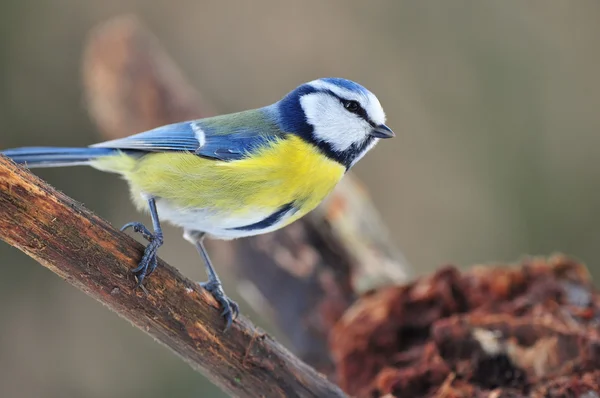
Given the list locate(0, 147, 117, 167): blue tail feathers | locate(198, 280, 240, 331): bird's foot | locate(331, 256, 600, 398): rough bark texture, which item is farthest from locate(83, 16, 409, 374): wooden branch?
locate(0, 147, 117, 167): blue tail feathers

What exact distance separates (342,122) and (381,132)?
10cm

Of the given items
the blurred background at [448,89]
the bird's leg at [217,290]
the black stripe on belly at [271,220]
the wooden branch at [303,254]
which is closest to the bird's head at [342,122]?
the black stripe on belly at [271,220]


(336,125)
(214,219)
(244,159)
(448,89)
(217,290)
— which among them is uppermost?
(448,89)

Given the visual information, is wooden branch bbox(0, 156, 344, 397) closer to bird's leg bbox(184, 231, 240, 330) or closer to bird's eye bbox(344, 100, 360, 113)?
bird's leg bbox(184, 231, 240, 330)

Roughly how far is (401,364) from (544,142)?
6.82 feet

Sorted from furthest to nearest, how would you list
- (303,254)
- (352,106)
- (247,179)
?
1. (303,254)
2. (352,106)
3. (247,179)

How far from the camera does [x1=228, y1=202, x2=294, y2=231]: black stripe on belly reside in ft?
4.96

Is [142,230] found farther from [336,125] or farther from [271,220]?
[336,125]

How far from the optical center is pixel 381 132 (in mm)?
1577

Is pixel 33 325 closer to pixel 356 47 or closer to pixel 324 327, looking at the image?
pixel 324 327

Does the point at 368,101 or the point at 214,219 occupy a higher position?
the point at 368,101

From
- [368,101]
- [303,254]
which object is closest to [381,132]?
[368,101]

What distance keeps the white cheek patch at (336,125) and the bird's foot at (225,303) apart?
0.44 meters

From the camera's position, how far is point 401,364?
170 cm
